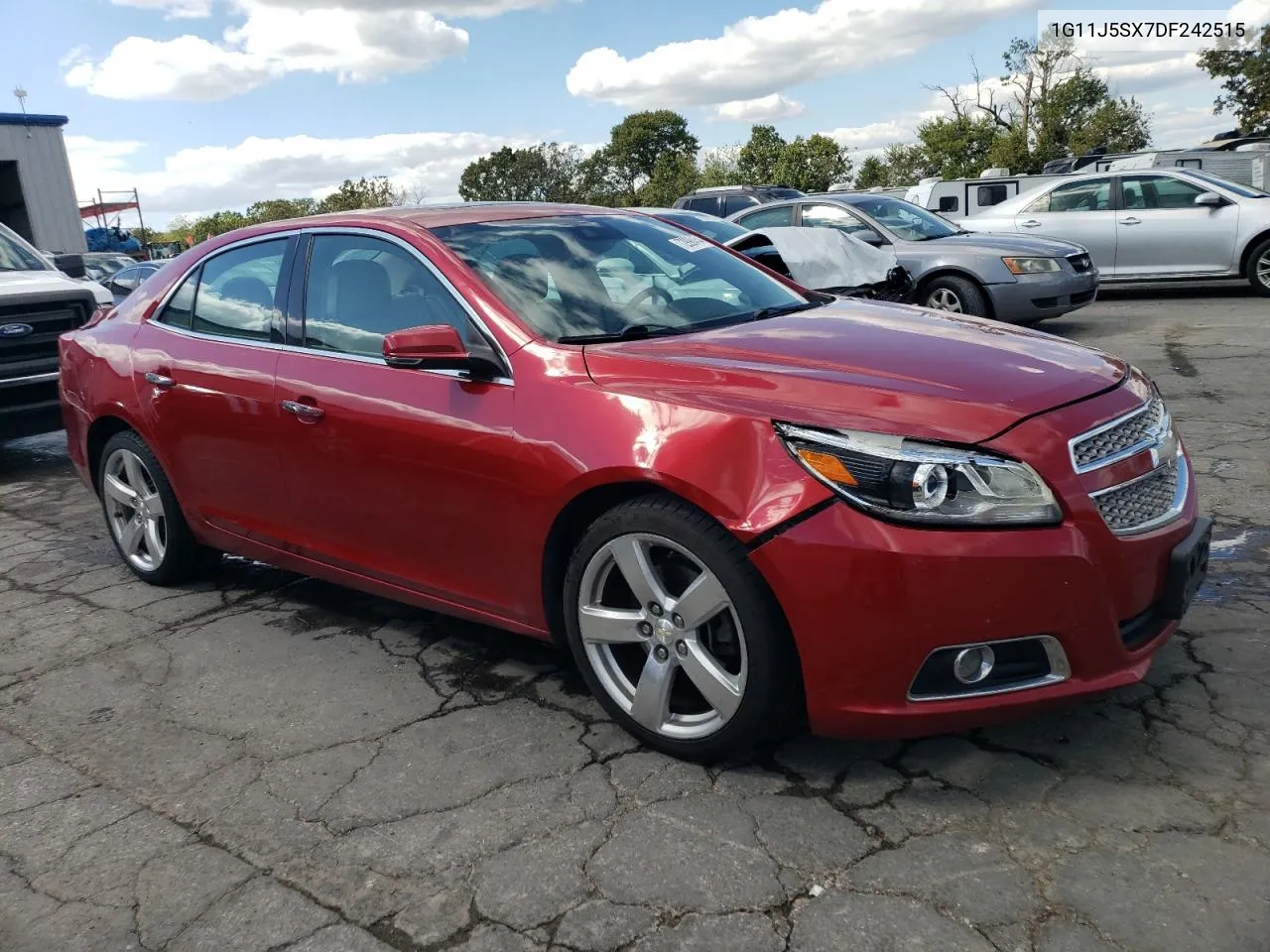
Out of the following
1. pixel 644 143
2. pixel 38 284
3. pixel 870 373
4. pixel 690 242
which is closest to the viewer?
pixel 870 373

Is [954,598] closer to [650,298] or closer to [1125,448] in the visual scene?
[1125,448]

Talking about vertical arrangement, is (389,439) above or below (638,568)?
above

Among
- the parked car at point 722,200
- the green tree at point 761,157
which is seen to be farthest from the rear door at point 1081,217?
the green tree at point 761,157

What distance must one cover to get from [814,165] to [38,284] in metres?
53.1

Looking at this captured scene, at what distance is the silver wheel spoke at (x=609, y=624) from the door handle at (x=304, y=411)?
3.96 feet

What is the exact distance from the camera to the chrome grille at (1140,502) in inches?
102

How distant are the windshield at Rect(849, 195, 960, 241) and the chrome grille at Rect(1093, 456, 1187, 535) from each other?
26.4 ft

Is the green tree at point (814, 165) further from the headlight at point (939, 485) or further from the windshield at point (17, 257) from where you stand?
the headlight at point (939, 485)

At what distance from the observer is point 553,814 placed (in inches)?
107

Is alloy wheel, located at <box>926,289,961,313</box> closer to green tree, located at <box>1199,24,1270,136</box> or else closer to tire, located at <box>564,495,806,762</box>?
tire, located at <box>564,495,806,762</box>

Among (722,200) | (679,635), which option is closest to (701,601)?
(679,635)

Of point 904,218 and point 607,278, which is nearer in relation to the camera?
point 607,278

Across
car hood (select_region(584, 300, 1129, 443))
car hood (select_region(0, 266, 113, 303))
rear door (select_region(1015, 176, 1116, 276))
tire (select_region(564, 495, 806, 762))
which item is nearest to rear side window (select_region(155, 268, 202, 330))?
car hood (select_region(584, 300, 1129, 443))

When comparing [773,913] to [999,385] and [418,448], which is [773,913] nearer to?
[999,385]
